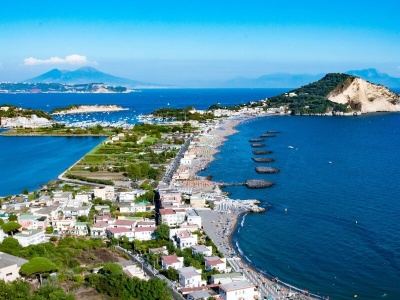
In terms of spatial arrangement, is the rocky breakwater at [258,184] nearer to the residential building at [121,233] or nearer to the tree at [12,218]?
the residential building at [121,233]

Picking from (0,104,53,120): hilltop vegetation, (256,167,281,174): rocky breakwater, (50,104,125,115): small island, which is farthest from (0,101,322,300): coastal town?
(50,104,125,115): small island

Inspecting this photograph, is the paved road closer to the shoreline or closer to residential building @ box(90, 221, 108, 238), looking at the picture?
residential building @ box(90, 221, 108, 238)

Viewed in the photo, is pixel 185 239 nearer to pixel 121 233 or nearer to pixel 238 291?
pixel 121 233

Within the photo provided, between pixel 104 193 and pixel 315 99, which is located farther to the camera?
pixel 315 99

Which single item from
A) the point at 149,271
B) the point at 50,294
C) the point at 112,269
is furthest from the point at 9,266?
the point at 149,271

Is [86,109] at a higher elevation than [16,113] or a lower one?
higher

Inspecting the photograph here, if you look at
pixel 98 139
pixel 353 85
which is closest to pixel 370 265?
pixel 98 139

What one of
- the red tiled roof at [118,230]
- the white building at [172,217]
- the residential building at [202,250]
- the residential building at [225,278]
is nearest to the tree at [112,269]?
the residential building at [225,278]
